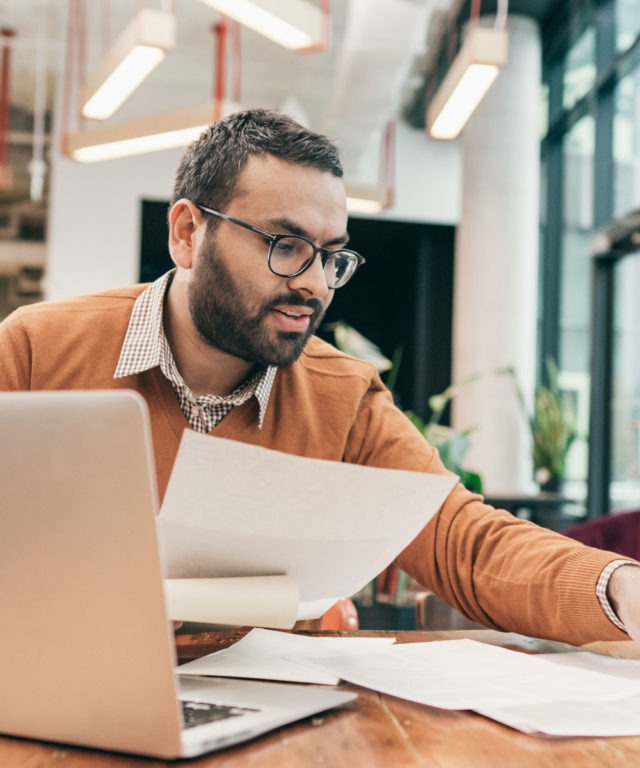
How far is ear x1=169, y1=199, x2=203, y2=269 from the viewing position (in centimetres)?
141

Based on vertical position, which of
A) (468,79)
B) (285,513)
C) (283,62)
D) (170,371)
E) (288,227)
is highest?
(283,62)

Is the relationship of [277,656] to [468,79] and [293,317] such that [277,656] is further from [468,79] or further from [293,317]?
[468,79]

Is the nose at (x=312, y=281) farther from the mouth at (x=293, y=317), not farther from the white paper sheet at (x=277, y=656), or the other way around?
the white paper sheet at (x=277, y=656)

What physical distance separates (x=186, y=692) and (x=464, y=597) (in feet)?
1.76

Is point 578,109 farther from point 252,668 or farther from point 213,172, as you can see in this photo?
point 252,668

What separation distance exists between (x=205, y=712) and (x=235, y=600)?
139 mm

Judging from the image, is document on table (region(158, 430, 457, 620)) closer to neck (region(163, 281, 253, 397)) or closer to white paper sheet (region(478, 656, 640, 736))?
white paper sheet (region(478, 656, 640, 736))

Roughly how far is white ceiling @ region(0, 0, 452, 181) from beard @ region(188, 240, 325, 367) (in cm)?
331

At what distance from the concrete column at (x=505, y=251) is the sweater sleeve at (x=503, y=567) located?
473 cm

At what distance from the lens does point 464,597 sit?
47.1 inches

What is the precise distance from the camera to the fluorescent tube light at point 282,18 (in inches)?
110

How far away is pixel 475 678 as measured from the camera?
854 mm

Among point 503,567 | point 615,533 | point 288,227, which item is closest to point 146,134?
Result: point 615,533

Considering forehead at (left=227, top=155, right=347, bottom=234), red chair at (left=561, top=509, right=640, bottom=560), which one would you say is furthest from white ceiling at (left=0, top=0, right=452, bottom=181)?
forehead at (left=227, top=155, right=347, bottom=234)
